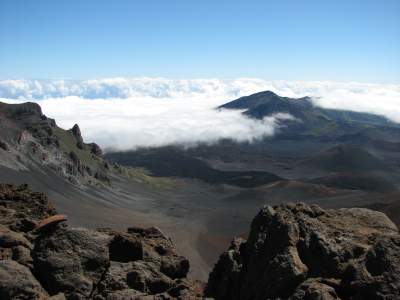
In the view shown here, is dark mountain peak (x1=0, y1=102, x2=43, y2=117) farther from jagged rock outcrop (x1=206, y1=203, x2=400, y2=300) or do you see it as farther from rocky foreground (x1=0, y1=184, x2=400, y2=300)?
jagged rock outcrop (x1=206, y1=203, x2=400, y2=300)

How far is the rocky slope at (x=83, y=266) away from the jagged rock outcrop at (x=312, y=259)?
281 cm

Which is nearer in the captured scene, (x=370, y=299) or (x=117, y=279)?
(x=370, y=299)

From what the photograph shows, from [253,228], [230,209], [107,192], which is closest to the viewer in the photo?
[253,228]

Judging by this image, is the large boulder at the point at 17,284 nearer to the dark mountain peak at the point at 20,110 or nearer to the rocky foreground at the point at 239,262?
the rocky foreground at the point at 239,262

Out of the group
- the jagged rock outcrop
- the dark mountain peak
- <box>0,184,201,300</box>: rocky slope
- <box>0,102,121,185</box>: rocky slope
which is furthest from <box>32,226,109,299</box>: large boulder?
the dark mountain peak

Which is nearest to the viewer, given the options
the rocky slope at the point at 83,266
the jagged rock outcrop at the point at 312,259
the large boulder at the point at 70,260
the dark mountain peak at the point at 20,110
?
the jagged rock outcrop at the point at 312,259

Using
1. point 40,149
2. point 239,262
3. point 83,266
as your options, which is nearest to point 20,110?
point 40,149

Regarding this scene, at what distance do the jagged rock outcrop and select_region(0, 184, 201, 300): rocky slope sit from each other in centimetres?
281

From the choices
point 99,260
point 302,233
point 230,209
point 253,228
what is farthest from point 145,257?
point 230,209

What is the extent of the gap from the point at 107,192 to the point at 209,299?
14824 cm

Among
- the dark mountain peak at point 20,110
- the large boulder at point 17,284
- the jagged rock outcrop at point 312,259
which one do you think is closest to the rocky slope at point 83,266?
the large boulder at point 17,284

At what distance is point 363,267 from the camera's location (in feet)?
62.8

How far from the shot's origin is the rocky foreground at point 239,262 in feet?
Result: 63.0

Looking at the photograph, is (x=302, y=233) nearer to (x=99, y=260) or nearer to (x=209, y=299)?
(x=209, y=299)
